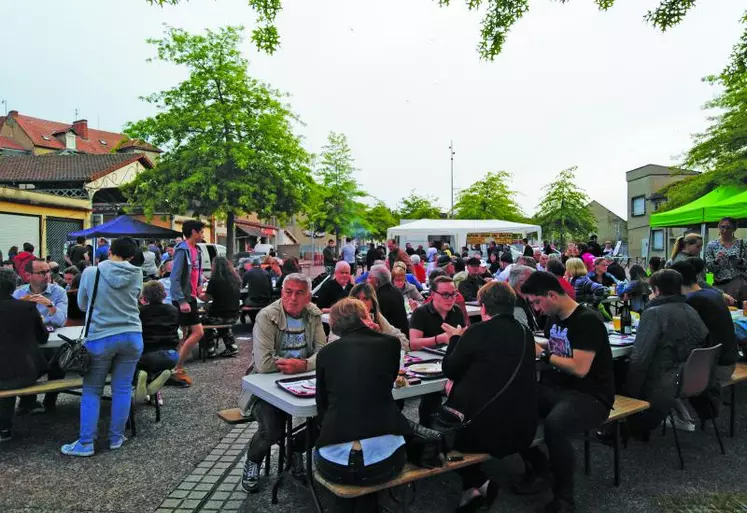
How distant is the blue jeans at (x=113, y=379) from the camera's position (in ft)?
14.5

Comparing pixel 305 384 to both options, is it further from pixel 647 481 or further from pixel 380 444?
pixel 647 481

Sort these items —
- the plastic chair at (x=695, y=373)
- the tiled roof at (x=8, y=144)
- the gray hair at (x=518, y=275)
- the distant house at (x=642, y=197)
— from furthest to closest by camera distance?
1. the tiled roof at (x=8, y=144)
2. the distant house at (x=642, y=197)
3. the gray hair at (x=518, y=275)
4. the plastic chair at (x=695, y=373)

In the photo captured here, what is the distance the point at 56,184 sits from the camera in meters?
32.8

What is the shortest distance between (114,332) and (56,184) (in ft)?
110

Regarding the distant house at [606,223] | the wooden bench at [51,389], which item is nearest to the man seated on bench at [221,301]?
the wooden bench at [51,389]

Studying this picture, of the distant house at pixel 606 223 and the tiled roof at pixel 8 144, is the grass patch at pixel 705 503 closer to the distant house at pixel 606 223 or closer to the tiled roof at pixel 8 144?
the distant house at pixel 606 223

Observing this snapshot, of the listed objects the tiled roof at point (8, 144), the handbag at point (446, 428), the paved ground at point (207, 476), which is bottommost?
the paved ground at point (207, 476)

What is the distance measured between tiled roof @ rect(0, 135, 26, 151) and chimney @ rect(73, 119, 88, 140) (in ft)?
28.8

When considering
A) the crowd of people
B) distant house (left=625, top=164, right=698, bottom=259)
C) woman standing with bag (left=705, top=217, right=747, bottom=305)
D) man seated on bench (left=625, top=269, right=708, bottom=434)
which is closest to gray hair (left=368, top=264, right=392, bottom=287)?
the crowd of people

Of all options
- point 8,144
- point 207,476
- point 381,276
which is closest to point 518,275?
point 381,276

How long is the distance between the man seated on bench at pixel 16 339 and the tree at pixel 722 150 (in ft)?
60.3

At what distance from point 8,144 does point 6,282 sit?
62.9 meters

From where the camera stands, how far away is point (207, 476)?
157 inches

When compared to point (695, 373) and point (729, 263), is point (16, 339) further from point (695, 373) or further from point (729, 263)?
point (729, 263)
